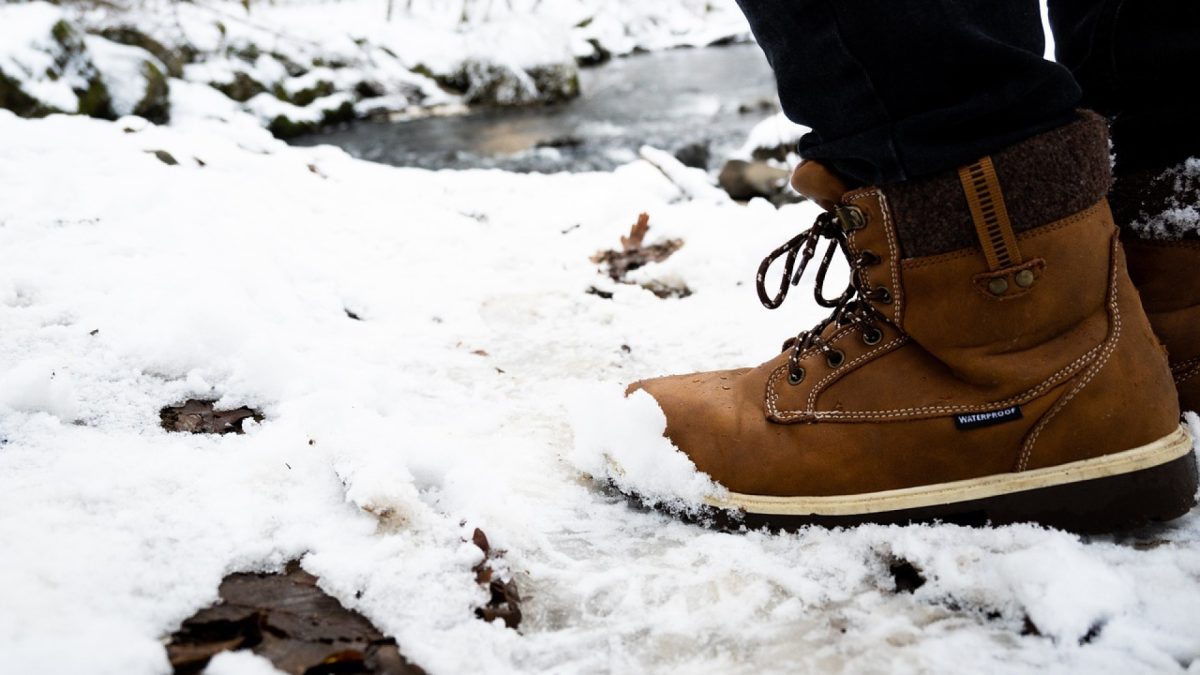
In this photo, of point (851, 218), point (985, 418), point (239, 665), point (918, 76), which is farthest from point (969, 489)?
point (239, 665)

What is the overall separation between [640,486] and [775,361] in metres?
0.26

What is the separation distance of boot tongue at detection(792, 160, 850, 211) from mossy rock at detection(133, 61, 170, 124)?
7099 millimetres

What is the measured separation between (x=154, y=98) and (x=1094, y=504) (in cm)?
774

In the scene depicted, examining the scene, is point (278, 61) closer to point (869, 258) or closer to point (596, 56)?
point (596, 56)

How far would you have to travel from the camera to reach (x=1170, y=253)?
936mm

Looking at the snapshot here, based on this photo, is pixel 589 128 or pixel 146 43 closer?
pixel 146 43

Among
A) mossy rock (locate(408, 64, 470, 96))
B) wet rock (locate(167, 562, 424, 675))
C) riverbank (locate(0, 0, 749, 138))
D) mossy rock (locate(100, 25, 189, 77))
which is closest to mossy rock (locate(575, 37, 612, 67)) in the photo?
riverbank (locate(0, 0, 749, 138))

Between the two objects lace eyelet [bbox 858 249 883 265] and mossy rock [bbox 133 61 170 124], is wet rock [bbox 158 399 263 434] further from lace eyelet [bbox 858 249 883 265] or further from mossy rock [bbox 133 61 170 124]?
mossy rock [bbox 133 61 170 124]

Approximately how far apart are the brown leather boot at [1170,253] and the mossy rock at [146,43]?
348 inches

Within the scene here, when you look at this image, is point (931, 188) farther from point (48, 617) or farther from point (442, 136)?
point (442, 136)

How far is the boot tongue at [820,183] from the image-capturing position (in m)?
0.88

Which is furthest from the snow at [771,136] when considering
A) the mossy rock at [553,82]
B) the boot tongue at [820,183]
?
the mossy rock at [553,82]

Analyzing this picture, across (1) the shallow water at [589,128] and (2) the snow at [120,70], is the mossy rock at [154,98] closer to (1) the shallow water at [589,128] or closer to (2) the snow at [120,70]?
(2) the snow at [120,70]

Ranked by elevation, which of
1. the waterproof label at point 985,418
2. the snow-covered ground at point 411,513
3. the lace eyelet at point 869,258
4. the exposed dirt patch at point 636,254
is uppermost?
the lace eyelet at point 869,258
